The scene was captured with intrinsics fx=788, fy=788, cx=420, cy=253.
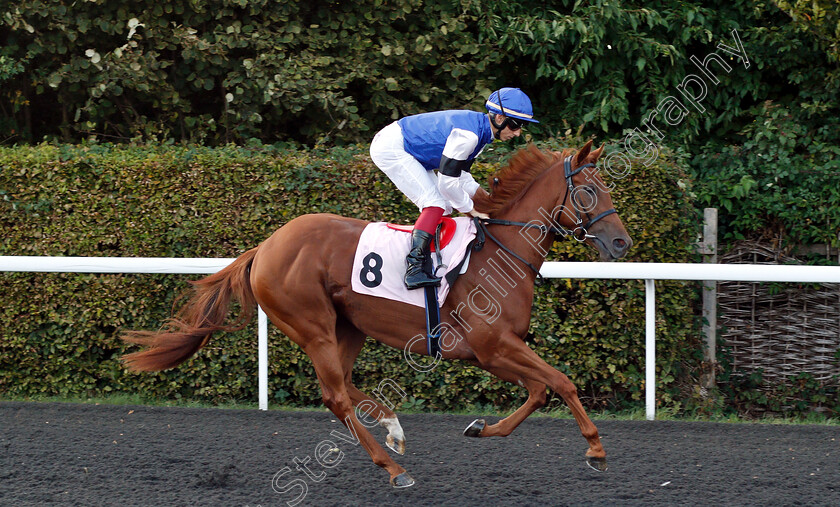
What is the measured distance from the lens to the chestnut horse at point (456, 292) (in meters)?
3.61

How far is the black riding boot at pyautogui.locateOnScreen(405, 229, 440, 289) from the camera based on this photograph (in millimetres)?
3613

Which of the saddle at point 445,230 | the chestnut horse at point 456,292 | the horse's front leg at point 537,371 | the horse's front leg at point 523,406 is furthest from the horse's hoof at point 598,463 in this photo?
the saddle at point 445,230

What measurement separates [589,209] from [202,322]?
2056 mm

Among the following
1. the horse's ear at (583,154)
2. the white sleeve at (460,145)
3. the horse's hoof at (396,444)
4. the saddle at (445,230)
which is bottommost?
the horse's hoof at (396,444)

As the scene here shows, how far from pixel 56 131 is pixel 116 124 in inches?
32.9

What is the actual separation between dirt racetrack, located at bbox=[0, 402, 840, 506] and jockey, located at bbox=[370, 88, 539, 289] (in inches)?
39.2

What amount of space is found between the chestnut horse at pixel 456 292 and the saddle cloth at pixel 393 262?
0.17 feet

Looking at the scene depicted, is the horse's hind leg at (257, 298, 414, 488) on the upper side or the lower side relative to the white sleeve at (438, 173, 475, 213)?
lower

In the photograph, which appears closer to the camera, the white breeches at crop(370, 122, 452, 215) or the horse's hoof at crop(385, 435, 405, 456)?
the white breeches at crop(370, 122, 452, 215)

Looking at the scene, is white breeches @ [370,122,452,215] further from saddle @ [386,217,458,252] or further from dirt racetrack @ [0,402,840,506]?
dirt racetrack @ [0,402,840,506]


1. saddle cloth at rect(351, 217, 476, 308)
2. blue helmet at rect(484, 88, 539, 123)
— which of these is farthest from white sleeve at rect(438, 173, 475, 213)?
blue helmet at rect(484, 88, 539, 123)

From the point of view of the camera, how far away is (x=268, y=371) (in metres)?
5.36

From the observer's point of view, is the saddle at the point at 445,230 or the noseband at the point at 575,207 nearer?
the noseband at the point at 575,207

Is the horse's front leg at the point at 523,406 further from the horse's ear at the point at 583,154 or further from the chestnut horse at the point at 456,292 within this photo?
the horse's ear at the point at 583,154
